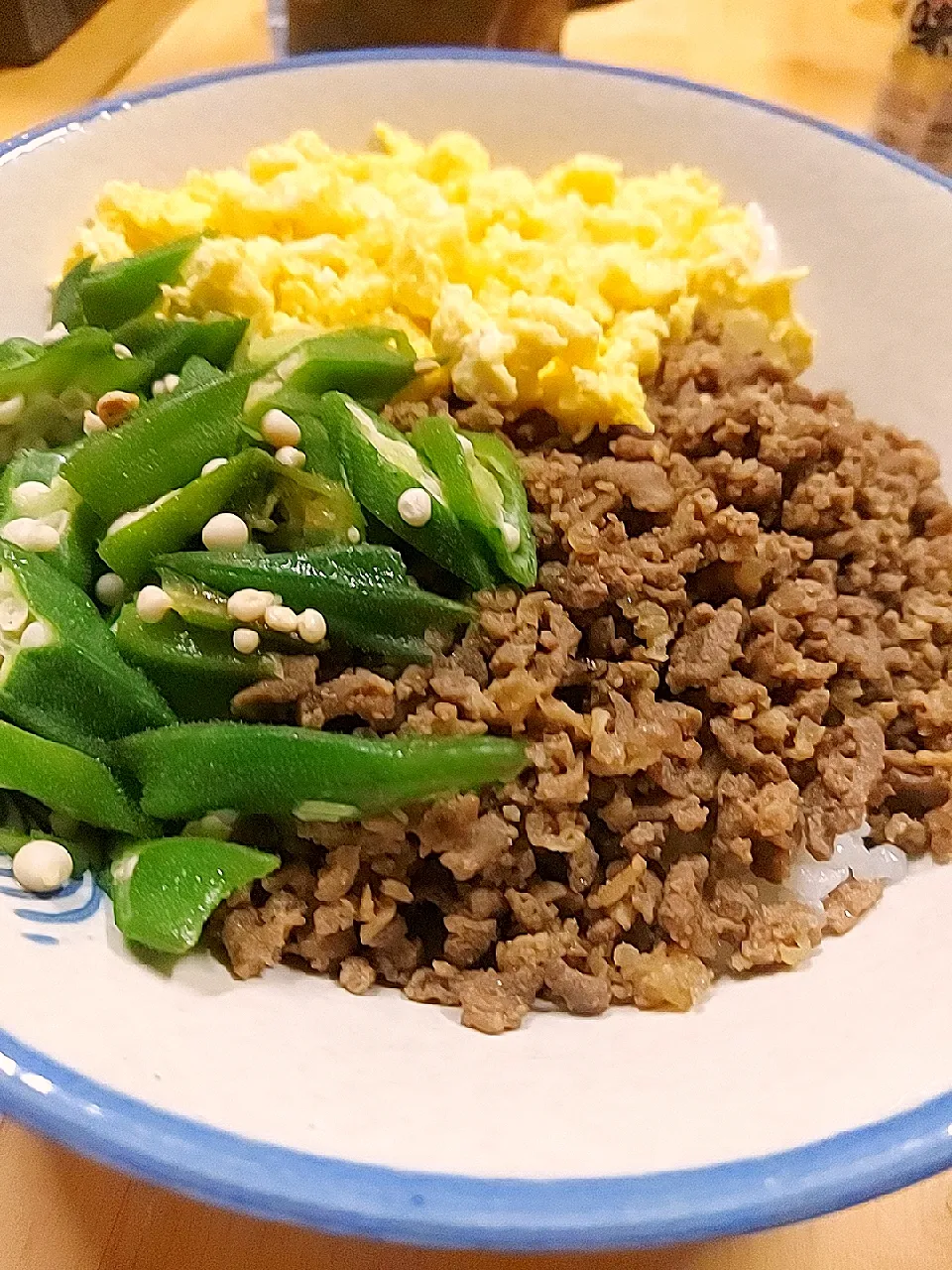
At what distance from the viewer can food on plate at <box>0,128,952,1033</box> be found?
1345 mm

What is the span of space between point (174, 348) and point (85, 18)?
2.22m

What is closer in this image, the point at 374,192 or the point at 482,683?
the point at 482,683

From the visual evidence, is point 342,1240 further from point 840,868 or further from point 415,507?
point 415,507

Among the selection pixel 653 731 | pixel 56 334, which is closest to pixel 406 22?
pixel 56 334

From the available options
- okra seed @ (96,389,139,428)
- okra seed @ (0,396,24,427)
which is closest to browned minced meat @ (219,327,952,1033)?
okra seed @ (96,389,139,428)

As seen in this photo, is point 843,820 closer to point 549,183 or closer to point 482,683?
point 482,683

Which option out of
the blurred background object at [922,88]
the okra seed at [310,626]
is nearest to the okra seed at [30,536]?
the okra seed at [310,626]

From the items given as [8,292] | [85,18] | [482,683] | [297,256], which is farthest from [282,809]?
[85,18]

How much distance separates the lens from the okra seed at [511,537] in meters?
1.52

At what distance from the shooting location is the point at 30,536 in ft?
4.89

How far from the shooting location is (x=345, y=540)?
150 centimetres

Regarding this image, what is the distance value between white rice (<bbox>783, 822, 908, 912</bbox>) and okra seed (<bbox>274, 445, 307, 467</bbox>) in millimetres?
872

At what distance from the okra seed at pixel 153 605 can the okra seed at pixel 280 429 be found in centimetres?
28

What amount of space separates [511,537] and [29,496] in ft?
2.25
